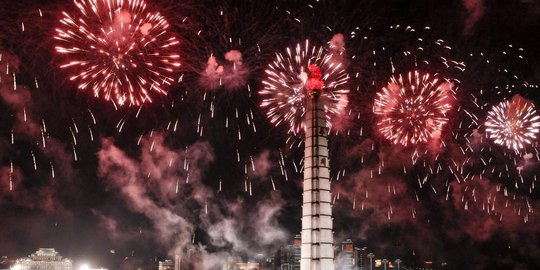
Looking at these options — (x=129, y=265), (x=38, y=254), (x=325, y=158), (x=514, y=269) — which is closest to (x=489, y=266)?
(x=514, y=269)

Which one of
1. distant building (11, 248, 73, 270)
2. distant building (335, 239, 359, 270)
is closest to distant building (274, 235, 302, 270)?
distant building (335, 239, 359, 270)

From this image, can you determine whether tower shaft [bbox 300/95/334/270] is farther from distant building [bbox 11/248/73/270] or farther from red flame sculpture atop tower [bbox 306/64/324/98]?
distant building [bbox 11/248/73/270]

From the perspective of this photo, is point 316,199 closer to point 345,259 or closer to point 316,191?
point 316,191

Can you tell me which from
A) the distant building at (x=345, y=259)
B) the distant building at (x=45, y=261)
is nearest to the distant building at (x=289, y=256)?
the distant building at (x=345, y=259)

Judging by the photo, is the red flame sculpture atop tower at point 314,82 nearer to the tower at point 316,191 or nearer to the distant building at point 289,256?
the tower at point 316,191

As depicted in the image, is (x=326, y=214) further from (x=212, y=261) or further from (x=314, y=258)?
(x=212, y=261)

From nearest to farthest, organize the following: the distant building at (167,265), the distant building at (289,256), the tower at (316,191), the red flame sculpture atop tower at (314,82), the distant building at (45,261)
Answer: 1. the tower at (316,191)
2. the red flame sculpture atop tower at (314,82)
3. the distant building at (45,261)
4. the distant building at (167,265)
5. the distant building at (289,256)
